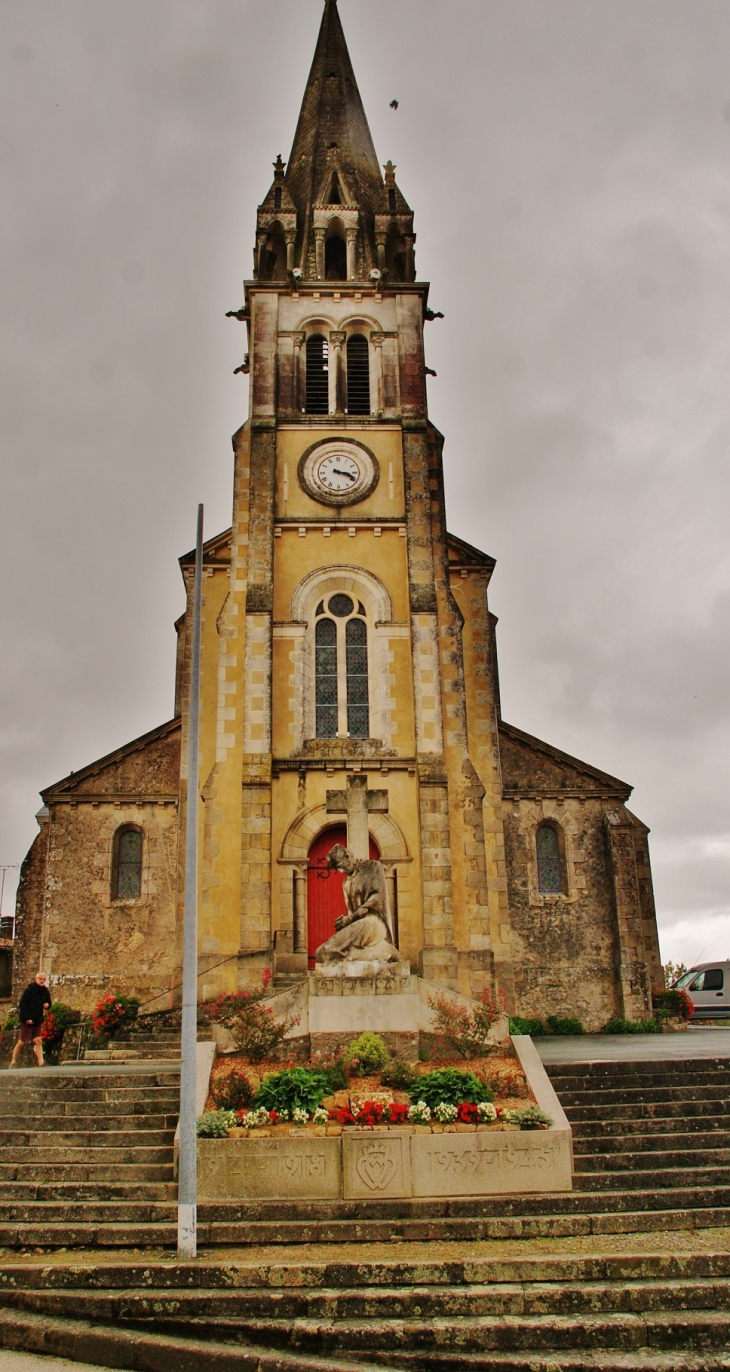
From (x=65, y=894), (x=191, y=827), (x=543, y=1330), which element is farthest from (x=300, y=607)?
(x=543, y=1330)

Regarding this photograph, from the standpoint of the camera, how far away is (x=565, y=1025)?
23016mm

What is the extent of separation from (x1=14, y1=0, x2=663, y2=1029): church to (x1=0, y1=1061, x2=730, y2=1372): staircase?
30.4ft

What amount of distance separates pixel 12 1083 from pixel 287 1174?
4.78 m

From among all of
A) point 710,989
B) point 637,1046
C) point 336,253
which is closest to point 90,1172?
point 637,1046

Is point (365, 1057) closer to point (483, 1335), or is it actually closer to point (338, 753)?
point (483, 1335)

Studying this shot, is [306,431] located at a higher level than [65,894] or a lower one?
higher

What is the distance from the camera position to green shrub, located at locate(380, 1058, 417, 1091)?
11.4 meters

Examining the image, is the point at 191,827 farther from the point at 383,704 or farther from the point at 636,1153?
the point at 383,704

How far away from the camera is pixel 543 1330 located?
7.39m

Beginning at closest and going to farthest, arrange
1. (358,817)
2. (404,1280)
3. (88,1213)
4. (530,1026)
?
(404,1280) < (88,1213) < (358,817) < (530,1026)

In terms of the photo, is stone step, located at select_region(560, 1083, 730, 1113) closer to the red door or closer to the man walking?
the red door

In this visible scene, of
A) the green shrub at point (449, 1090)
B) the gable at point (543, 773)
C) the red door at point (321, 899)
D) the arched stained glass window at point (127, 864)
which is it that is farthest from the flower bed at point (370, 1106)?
the gable at point (543, 773)

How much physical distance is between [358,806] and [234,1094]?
459cm

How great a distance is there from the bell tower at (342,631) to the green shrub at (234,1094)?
763cm
